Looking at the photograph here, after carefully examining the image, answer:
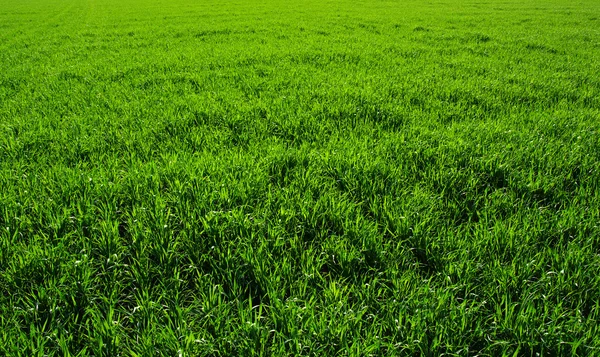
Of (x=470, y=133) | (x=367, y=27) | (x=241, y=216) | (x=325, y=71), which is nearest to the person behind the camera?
(x=241, y=216)

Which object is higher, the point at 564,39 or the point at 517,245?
the point at 564,39

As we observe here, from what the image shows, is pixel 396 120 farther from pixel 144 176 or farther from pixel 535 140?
pixel 144 176

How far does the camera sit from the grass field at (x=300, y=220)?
1.60 metres

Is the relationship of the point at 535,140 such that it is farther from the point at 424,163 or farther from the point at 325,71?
the point at 325,71

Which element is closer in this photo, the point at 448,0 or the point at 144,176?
the point at 144,176

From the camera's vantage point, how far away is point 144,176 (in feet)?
9.35

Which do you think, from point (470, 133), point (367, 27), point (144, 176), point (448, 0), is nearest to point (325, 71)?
point (470, 133)

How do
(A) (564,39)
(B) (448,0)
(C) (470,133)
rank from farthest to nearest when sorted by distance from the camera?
(B) (448,0), (A) (564,39), (C) (470,133)

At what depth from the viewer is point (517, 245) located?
211 centimetres

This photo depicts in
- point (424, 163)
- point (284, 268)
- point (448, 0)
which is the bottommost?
point (284, 268)

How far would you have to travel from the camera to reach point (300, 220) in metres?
2.43

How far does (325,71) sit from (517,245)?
5511 mm

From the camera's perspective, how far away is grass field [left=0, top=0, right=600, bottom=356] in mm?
1602

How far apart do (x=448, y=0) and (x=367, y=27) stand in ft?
53.2
